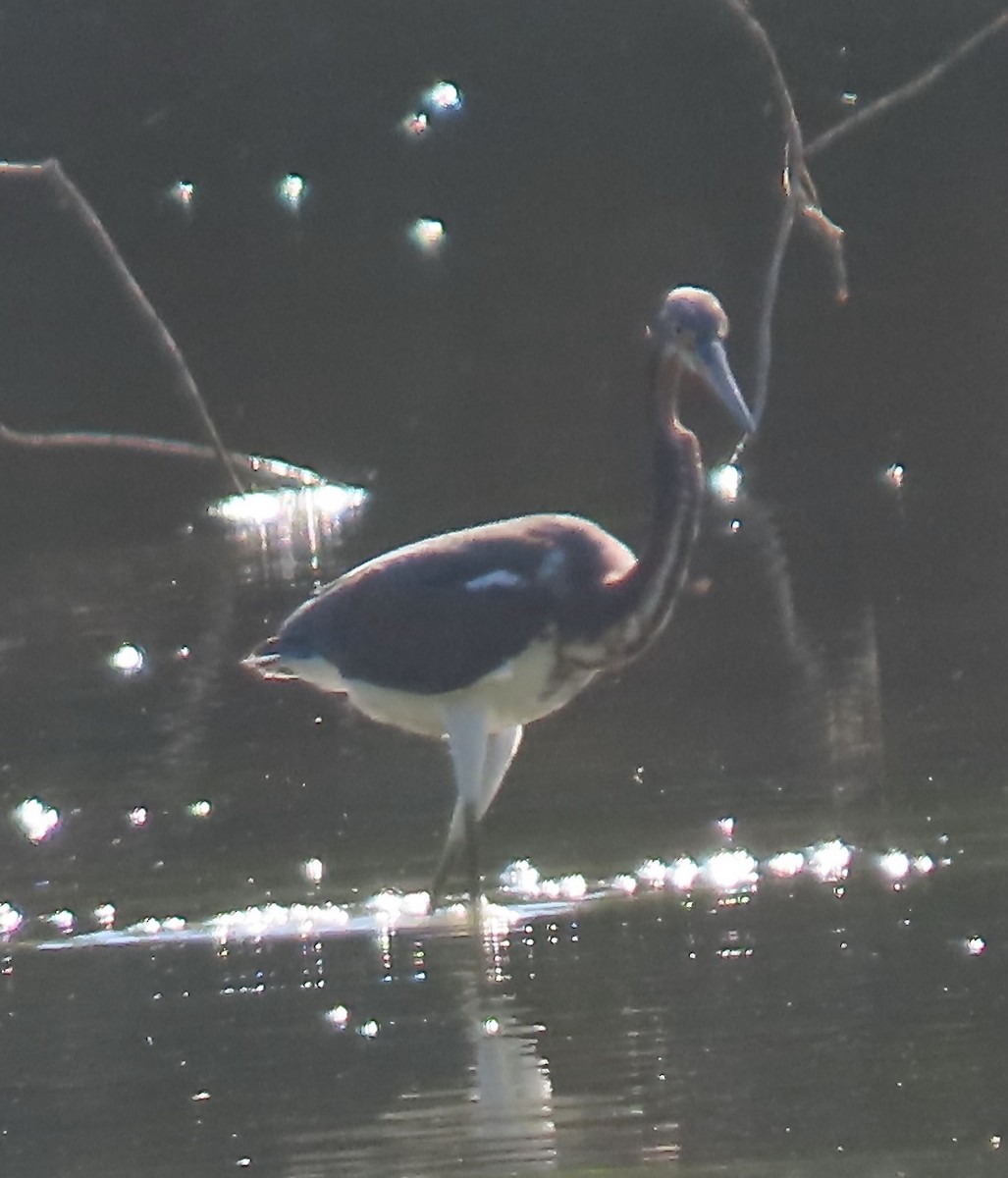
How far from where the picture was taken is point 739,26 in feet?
64.8

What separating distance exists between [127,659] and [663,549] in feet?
13.0

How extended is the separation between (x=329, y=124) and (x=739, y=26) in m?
2.90

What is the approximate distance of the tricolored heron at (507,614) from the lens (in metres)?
7.60

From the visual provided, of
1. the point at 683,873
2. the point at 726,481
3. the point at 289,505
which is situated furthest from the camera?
the point at 289,505

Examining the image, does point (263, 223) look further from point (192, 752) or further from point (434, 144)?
point (192, 752)

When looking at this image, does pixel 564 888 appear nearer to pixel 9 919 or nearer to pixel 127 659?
pixel 9 919

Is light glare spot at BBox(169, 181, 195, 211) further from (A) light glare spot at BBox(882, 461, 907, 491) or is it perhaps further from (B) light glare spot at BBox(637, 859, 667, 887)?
(B) light glare spot at BBox(637, 859, 667, 887)

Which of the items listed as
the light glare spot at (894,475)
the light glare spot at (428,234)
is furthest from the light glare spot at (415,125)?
the light glare spot at (894,475)

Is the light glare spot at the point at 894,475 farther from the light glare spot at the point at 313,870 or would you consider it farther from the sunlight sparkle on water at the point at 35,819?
the light glare spot at the point at 313,870

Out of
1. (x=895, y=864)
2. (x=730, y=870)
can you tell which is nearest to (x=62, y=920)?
(x=730, y=870)

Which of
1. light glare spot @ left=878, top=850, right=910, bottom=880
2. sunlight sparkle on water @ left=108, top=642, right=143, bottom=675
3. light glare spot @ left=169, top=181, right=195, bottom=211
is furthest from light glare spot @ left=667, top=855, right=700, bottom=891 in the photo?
light glare spot @ left=169, top=181, right=195, bottom=211

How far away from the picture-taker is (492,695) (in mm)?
7672

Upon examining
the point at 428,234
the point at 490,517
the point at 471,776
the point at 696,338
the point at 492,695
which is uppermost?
the point at 428,234

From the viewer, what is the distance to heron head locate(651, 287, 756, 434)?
7.75m
